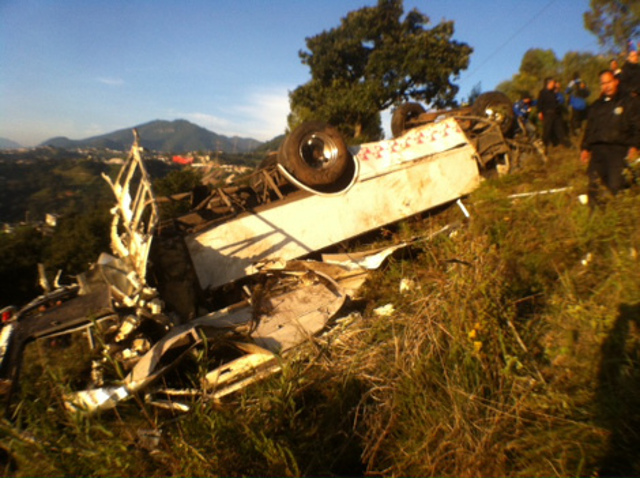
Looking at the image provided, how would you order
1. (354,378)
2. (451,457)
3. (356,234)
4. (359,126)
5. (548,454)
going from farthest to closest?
(359,126)
(356,234)
(354,378)
(451,457)
(548,454)

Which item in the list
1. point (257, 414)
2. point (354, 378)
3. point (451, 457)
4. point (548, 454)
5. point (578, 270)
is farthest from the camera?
point (578, 270)

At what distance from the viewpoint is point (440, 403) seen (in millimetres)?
1708

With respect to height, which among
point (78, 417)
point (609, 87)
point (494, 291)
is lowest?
point (78, 417)

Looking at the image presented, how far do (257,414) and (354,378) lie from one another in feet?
2.18

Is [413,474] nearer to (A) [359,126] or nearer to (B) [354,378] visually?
(B) [354,378]

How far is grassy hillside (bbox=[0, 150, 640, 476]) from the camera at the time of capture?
149 cm

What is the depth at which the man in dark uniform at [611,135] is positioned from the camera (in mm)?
2932

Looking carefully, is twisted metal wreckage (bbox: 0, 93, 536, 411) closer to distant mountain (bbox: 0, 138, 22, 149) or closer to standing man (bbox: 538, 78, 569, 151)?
standing man (bbox: 538, 78, 569, 151)

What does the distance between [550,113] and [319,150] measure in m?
4.37

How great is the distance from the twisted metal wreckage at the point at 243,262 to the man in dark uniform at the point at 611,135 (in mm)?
1952

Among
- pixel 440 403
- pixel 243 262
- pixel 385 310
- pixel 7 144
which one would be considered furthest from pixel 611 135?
pixel 7 144

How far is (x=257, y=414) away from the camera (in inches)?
69.5

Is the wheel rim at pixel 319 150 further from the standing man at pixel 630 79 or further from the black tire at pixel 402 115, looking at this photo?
the standing man at pixel 630 79

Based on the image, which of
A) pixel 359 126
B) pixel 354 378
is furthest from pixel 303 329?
Result: pixel 359 126
